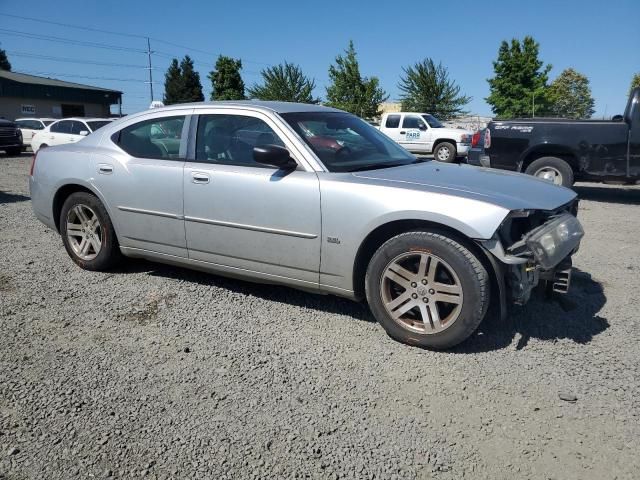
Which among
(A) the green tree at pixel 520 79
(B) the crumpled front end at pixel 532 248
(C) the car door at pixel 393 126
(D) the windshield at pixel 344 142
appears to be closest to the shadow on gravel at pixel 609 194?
(D) the windshield at pixel 344 142

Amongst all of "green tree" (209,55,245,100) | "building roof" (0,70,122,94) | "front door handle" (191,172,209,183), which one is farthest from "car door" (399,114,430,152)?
"building roof" (0,70,122,94)

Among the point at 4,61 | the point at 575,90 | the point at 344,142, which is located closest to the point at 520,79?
the point at 575,90

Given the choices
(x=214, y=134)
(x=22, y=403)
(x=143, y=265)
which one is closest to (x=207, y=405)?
(x=22, y=403)

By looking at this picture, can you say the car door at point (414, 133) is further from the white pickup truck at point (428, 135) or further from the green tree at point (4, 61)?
the green tree at point (4, 61)

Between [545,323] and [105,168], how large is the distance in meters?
3.77

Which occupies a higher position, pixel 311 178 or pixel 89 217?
pixel 311 178

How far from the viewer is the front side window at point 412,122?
1940 centimetres

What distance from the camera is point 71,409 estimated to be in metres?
2.65

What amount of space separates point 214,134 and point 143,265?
67.0 inches

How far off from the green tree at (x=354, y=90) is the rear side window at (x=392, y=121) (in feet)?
64.2

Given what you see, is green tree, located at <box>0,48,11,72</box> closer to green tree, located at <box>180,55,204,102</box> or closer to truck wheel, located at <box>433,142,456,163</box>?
green tree, located at <box>180,55,204,102</box>

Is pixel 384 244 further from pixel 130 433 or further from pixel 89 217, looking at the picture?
pixel 89 217

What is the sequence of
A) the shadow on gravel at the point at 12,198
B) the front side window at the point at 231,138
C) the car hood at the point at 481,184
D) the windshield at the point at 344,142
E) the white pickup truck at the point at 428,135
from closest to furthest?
1. the car hood at the point at 481,184
2. the windshield at the point at 344,142
3. the front side window at the point at 231,138
4. the shadow on gravel at the point at 12,198
5. the white pickup truck at the point at 428,135

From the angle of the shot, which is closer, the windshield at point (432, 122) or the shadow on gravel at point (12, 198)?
the shadow on gravel at point (12, 198)
